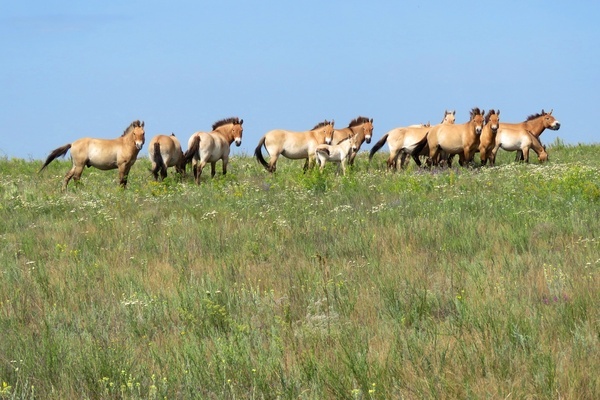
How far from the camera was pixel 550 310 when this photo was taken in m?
6.80

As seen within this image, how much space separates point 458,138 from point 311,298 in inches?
666

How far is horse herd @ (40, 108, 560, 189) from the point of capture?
21.5m

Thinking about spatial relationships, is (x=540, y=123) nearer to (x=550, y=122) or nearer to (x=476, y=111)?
(x=550, y=122)

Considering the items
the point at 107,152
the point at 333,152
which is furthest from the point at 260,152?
the point at 107,152

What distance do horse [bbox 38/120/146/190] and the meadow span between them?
16.2 ft

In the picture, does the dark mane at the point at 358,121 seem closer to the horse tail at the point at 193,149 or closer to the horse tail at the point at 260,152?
the horse tail at the point at 260,152

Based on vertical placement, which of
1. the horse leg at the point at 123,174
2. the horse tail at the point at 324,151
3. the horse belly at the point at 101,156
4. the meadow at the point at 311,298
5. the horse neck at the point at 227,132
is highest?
the horse neck at the point at 227,132

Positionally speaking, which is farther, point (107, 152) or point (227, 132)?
point (227, 132)

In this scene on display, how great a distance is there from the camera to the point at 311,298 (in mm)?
7980

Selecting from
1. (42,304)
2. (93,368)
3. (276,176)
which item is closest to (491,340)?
(93,368)

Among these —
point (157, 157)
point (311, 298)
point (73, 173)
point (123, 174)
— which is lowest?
point (311, 298)

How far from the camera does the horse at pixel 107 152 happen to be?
21.1 metres

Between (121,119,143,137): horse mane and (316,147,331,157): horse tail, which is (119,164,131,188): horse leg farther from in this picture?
(316,147,331,157): horse tail

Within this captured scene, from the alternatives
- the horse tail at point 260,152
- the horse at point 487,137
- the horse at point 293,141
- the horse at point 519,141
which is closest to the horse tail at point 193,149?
the horse tail at point 260,152
